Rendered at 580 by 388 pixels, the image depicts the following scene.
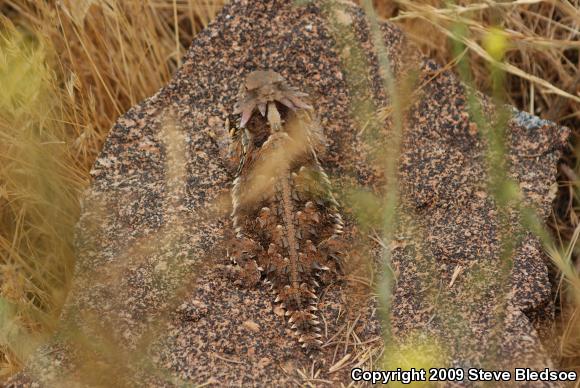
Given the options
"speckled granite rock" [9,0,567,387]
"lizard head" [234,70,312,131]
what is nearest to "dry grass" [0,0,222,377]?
"speckled granite rock" [9,0,567,387]

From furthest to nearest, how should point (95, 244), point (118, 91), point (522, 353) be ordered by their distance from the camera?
point (118, 91), point (95, 244), point (522, 353)

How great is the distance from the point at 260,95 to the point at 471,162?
1.16 meters

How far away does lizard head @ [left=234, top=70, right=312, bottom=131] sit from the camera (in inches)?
155

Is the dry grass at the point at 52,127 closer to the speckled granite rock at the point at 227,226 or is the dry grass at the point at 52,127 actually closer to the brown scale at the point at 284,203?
the speckled granite rock at the point at 227,226

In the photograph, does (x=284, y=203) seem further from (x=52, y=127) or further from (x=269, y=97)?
(x=52, y=127)

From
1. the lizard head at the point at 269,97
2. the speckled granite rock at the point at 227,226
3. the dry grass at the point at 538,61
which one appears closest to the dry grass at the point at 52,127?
the speckled granite rock at the point at 227,226

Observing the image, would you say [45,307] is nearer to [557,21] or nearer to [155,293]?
[155,293]

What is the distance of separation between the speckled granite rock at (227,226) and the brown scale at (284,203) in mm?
94

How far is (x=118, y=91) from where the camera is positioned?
4.62 meters

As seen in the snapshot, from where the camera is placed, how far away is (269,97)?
12.9 ft

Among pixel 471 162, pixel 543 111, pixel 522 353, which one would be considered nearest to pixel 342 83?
pixel 471 162

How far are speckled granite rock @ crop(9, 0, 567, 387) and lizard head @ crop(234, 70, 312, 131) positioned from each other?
6.6 inches

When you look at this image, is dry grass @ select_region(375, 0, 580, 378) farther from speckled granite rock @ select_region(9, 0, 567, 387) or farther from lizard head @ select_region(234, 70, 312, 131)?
lizard head @ select_region(234, 70, 312, 131)

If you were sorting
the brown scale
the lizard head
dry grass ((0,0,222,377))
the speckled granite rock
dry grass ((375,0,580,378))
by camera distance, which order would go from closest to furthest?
the speckled granite rock, the brown scale, dry grass ((0,0,222,377)), the lizard head, dry grass ((375,0,580,378))
